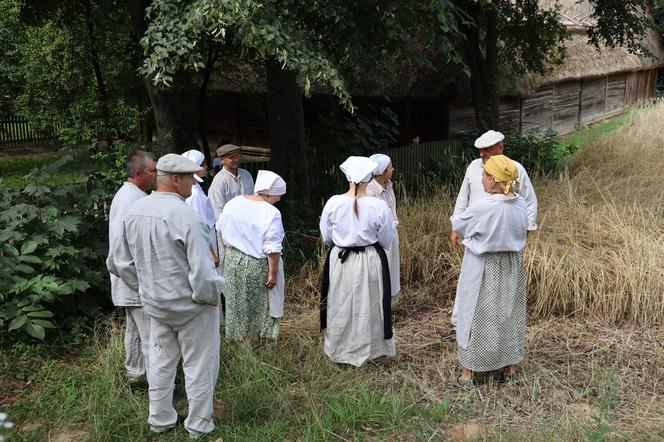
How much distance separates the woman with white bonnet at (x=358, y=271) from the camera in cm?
446

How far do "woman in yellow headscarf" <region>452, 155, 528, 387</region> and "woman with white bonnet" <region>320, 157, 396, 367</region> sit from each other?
51cm

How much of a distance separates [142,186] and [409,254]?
297cm

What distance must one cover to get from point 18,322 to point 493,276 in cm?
321

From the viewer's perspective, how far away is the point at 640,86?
25422 mm

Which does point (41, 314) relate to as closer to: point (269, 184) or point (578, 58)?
point (269, 184)

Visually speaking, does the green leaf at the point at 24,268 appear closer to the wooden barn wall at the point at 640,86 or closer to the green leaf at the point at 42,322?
the green leaf at the point at 42,322

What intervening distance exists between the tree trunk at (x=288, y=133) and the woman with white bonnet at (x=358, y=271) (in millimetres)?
3314

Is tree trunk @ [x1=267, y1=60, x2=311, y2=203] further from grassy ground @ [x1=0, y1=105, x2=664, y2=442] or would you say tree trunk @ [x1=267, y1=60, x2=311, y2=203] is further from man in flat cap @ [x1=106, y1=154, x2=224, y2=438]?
man in flat cap @ [x1=106, y1=154, x2=224, y2=438]

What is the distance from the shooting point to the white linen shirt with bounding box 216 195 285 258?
4609 millimetres

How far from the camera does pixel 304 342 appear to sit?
4.93m

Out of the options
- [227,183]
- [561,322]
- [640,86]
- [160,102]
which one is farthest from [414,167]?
[640,86]

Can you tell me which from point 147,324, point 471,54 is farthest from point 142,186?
point 471,54

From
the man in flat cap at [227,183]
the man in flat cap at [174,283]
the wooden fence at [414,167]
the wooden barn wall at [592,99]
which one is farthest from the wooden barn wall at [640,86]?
the man in flat cap at [174,283]

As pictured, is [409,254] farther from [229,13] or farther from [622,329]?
[229,13]
